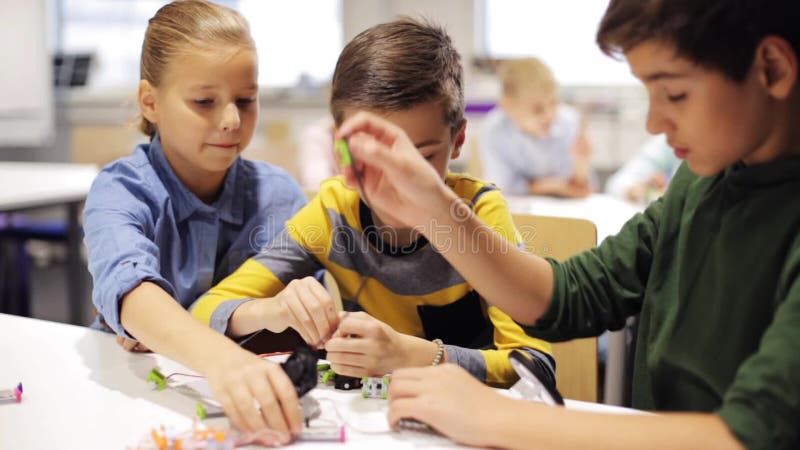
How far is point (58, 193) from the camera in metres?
2.74

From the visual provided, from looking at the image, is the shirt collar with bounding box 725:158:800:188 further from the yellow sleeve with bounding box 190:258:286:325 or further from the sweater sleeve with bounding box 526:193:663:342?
the yellow sleeve with bounding box 190:258:286:325

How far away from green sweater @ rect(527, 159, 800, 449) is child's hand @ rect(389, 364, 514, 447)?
203 millimetres

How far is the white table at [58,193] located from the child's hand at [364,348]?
198cm

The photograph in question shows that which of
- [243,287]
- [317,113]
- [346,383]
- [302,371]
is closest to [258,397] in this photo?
[302,371]

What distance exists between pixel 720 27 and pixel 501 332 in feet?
1.78

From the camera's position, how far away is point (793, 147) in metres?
0.77

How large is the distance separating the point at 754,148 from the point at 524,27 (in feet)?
13.3

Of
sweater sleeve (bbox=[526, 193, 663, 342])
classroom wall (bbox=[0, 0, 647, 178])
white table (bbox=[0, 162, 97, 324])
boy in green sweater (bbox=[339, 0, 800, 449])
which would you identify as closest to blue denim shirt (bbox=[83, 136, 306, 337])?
boy in green sweater (bbox=[339, 0, 800, 449])

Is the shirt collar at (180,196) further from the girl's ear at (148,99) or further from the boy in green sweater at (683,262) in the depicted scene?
the boy in green sweater at (683,262)

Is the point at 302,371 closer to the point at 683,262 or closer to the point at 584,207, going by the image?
the point at 683,262

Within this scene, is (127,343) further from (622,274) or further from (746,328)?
(746,328)

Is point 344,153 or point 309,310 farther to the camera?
point 309,310

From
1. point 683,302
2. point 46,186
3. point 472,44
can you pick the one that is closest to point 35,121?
point 46,186

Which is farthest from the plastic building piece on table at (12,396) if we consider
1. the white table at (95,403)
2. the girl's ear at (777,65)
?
the girl's ear at (777,65)
